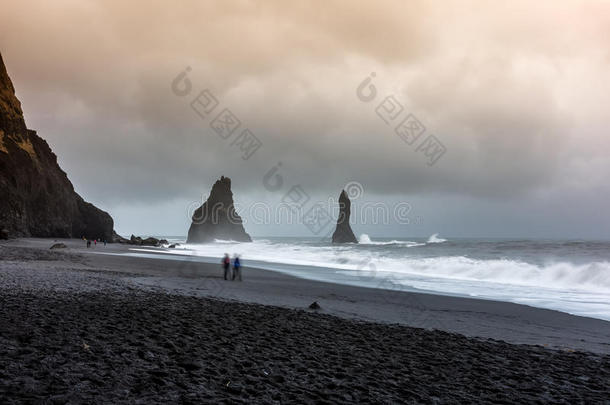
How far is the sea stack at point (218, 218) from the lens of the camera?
157m

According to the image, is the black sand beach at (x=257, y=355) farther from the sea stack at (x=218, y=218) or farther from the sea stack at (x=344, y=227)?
the sea stack at (x=218, y=218)

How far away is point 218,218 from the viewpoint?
160 metres

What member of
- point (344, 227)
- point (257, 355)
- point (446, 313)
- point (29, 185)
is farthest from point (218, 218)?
point (257, 355)

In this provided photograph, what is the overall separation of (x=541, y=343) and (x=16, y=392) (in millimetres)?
11355

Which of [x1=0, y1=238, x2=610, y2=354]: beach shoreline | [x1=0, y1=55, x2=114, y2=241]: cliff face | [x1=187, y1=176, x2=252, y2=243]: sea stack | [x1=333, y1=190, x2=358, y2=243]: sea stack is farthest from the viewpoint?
[x1=187, y1=176, x2=252, y2=243]: sea stack

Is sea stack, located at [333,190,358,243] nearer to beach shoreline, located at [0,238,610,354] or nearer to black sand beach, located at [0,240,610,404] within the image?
beach shoreline, located at [0,238,610,354]

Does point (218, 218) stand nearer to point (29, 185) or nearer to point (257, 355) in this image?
point (29, 185)

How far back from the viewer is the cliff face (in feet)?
177

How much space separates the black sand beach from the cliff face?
49.7 metres

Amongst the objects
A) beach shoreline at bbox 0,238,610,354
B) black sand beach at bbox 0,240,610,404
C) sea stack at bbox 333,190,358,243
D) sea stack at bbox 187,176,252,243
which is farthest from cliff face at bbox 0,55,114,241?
sea stack at bbox 333,190,358,243

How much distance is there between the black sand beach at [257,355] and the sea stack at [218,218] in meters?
146

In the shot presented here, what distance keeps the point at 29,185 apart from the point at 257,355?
6563 centimetres

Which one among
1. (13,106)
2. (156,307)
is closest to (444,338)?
(156,307)

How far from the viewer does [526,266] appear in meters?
35.3
